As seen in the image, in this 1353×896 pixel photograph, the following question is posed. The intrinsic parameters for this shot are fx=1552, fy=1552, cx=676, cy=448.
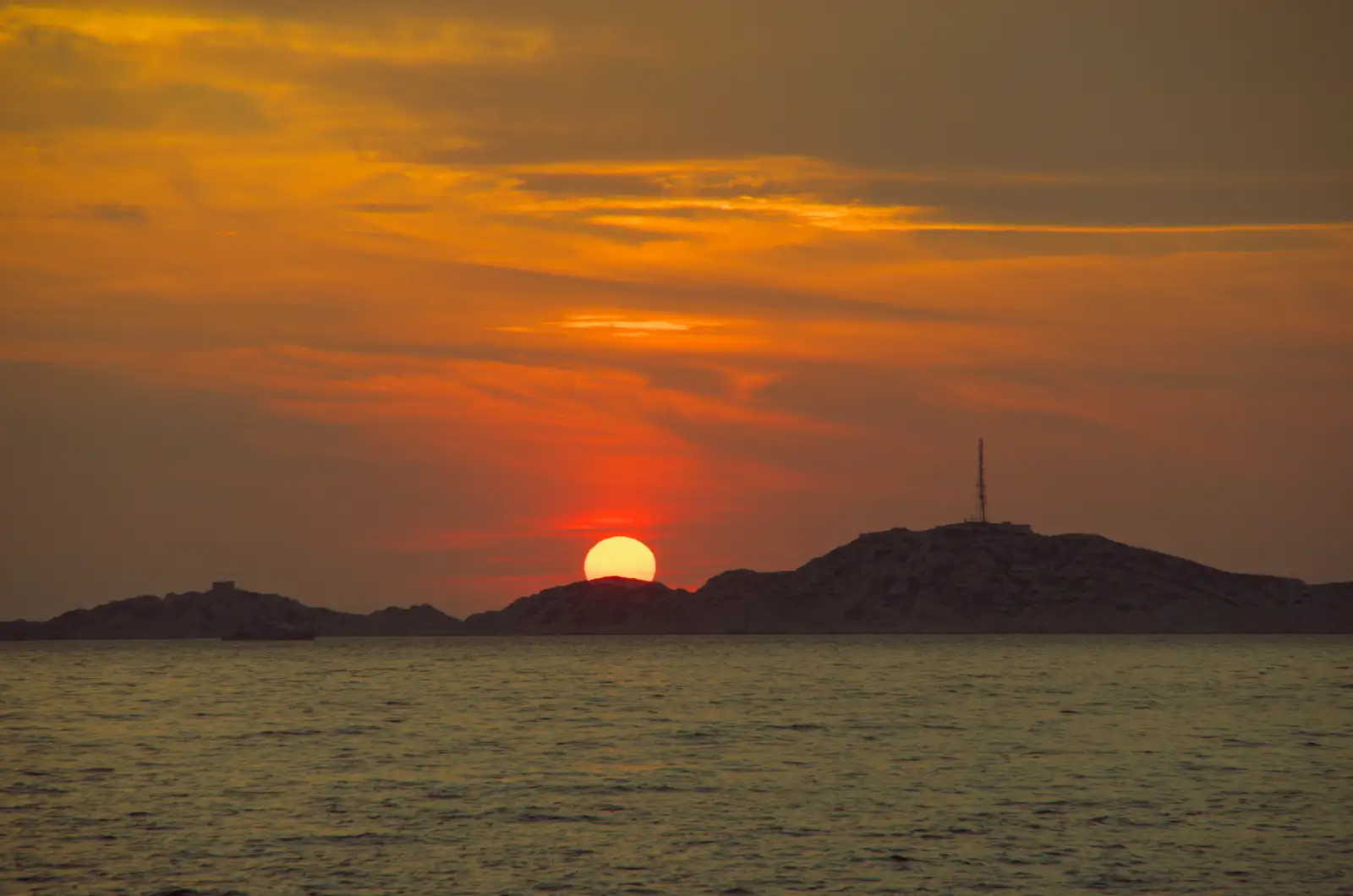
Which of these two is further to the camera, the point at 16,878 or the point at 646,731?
the point at 646,731

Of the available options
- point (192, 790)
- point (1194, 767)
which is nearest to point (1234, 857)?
point (1194, 767)

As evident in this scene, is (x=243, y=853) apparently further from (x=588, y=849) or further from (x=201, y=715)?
(x=201, y=715)

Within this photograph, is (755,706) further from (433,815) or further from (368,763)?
(433,815)

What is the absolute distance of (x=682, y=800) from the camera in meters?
61.0

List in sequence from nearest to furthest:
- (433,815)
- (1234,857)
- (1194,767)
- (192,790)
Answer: (1234,857), (433,815), (192,790), (1194,767)

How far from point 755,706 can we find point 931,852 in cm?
7705

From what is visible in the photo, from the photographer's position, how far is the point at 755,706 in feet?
409

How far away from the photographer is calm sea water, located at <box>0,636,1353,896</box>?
44.6 metres

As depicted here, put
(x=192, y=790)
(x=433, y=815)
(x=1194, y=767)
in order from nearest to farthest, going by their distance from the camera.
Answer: (x=433, y=815), (x=192, y=790), (x=1194, y=767)

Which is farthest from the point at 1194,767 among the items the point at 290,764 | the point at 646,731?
the point at 290,764

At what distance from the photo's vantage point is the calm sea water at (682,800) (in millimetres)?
44625

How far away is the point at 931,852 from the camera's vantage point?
48219 millimetres

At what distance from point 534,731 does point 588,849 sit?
47819 mm

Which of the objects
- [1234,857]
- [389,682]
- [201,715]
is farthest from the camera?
[389,682]
